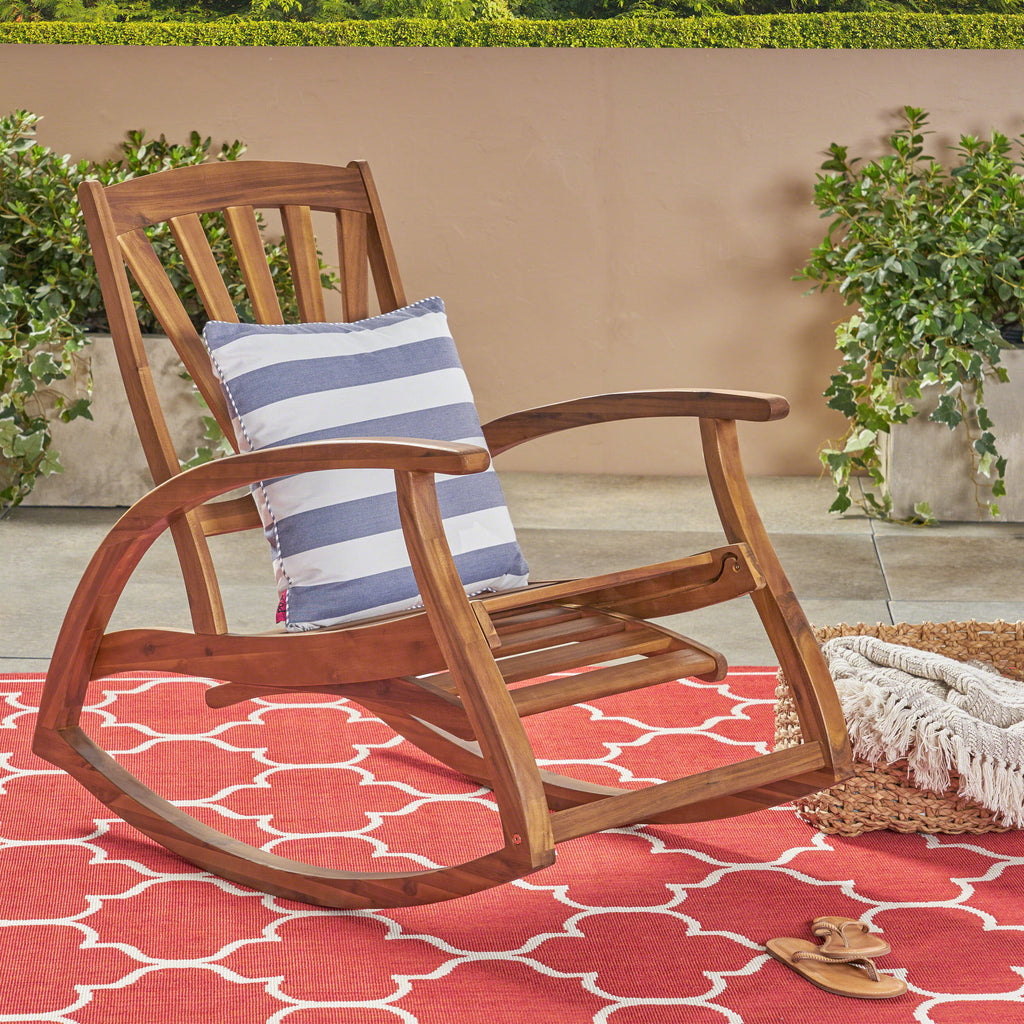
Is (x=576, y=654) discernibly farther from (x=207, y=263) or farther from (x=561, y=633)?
(x=207, y=263)

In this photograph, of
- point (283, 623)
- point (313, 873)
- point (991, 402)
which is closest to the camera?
point (313, 873)

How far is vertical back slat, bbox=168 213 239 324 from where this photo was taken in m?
1.97

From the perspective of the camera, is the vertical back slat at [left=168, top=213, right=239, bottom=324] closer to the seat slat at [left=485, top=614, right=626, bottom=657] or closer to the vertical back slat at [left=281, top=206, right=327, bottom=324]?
the vertical back slat at [left=281, top=206, right=327, bottom=324]

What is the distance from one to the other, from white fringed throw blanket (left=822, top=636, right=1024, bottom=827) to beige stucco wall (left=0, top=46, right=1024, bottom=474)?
2397 mm

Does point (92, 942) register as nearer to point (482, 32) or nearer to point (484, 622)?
point (484, 622)

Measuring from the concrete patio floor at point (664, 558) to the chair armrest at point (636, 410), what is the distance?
834 mm

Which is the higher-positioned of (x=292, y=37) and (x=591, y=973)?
(x=292, y=37)

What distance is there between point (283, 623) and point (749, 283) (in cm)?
273

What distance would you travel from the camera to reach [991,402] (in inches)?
138

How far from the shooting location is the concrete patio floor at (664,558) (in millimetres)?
2814

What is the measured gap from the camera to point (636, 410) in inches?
70.2

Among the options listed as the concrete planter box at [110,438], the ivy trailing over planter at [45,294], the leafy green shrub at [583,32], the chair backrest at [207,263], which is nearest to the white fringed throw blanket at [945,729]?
the chair backrest at [207,263]

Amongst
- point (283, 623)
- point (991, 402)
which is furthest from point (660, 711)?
point (991, 402)

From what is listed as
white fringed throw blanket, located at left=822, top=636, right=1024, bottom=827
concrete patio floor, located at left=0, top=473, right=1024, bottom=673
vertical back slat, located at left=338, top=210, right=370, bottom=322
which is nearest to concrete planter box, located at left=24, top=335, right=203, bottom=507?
concrete patio floor, located at left=0, top=473, right=1024, bottom=673
